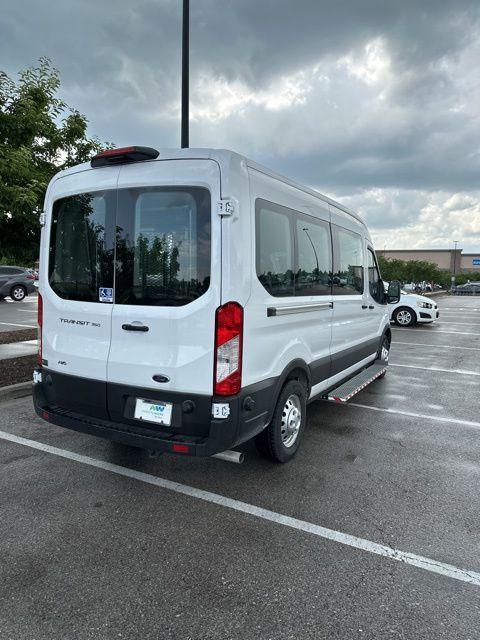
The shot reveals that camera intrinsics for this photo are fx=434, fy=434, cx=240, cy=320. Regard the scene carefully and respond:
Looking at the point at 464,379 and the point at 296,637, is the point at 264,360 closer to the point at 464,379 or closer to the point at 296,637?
the point at 296,637

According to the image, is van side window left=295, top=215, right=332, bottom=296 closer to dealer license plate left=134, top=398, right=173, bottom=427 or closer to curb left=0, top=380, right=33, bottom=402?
dealer license plate left=134, top=398, right=173, bottom=427

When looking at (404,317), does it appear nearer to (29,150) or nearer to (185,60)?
(185,60)

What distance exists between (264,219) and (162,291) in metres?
0.96

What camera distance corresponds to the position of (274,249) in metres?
3.46

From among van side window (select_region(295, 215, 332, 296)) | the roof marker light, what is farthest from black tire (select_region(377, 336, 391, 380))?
the roof marker light

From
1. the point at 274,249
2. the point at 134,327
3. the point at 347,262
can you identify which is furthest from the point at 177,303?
the point at 347,262

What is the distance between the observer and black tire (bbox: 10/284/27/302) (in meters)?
20.4

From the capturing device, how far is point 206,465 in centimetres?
380

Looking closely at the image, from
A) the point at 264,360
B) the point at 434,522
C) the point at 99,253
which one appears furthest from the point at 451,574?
the point at 99,253

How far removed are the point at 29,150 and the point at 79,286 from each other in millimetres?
2678

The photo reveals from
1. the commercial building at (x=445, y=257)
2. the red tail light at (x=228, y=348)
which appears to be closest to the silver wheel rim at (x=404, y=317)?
the red tail light at (x=228, y=348)

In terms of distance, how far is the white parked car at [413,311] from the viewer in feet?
49.1

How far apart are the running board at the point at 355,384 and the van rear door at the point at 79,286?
2.47 metres

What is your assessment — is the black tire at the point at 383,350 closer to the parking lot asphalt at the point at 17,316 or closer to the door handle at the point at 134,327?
the door handle at the point at 134,327
